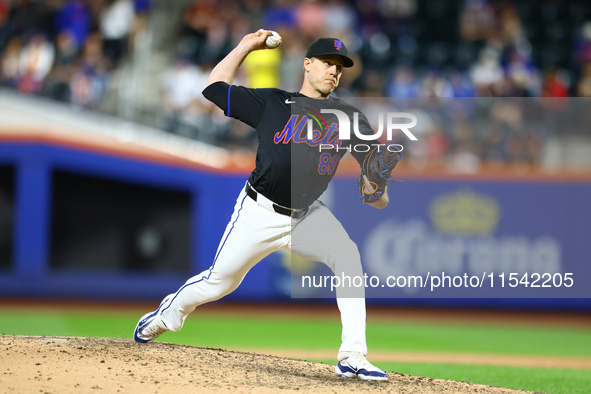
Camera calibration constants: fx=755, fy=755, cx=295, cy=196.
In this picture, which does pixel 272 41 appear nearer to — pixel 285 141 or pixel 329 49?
pixel 329 49

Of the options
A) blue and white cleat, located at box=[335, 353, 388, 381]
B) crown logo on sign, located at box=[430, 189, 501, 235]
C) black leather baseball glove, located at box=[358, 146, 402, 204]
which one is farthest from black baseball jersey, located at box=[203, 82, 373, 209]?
crown logo on sign, located at box=[430, 189, 501, 235]

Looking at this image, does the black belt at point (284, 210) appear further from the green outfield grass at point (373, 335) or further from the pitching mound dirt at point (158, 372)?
the green outfield grass at point (373, 335)

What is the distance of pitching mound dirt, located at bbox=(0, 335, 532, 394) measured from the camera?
3.83 meters

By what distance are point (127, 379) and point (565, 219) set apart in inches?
286

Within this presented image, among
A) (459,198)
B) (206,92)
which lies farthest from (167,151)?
(206,92)

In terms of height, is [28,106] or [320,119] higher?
[28,106]

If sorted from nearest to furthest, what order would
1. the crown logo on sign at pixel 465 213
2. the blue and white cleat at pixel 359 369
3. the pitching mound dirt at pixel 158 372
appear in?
the pitching mound dirt at pixel 158 372, the blue and white cleat at pixel 359 369, the crown logo on sign at pixel 465 213

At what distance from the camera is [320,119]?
14.9 ft

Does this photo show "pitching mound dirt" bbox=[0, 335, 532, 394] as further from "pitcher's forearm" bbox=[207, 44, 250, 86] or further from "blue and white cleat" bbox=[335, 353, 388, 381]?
"pitcher's forearm" bbox=[207, 44, 250, 86]

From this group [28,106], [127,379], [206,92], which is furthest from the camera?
[28,106]

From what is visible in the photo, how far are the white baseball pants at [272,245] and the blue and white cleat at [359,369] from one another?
0.21 ft

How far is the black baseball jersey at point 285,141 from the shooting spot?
4320 mm

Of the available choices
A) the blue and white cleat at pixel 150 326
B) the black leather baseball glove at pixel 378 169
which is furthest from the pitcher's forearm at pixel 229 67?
the blue and white cleat at pixel 150 326

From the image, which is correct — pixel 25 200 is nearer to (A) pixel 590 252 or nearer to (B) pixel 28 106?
(B) pixel 28 106
